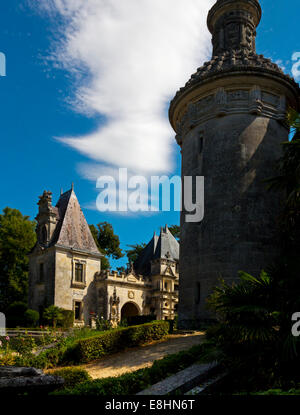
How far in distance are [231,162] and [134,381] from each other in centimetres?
1082

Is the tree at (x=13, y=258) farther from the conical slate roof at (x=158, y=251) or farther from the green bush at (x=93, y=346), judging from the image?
the green bush at (x=93, y=346)

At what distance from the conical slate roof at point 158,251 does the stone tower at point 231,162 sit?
25.3m

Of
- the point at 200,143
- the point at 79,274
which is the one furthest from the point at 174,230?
the point at 200,143

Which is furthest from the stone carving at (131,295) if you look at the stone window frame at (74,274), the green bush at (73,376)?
the green bush at (73,376)

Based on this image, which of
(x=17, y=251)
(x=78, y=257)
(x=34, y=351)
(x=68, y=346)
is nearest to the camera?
(x=68, y=346)

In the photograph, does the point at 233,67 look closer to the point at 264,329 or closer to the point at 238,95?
the point at 238,95

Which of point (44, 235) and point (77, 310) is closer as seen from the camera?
point (77, 310)

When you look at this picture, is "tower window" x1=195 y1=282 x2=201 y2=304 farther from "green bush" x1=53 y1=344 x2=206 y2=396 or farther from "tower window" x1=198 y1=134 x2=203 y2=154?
"green bush" x1=53 y1=344 x2=206 y2=396

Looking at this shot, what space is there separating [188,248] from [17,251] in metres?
27.7

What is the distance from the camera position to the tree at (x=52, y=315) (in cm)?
3094

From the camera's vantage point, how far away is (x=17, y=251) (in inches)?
1596

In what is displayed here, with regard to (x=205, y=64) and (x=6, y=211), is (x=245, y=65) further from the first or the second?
(x=6, y=211)

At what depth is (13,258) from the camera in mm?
40562

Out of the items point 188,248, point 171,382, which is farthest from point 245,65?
point 171,382
